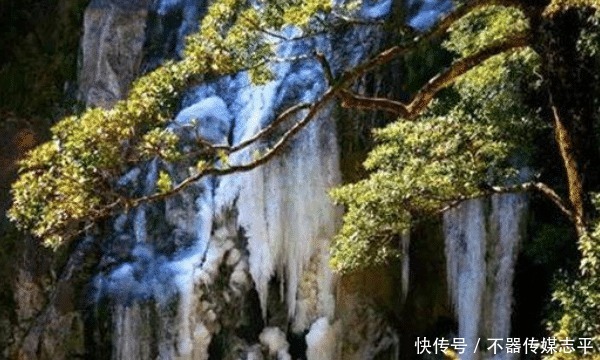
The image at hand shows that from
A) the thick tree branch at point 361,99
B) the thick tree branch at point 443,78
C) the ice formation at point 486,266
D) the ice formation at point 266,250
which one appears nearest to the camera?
the thick tree branch at point 361,99

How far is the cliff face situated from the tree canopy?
1332mm

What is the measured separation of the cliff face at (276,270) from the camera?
5.78m

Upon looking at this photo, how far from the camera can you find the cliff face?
5.78 m

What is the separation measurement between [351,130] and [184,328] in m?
1.95

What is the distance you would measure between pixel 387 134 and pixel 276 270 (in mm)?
2075

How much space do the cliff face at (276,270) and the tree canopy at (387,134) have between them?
133cm

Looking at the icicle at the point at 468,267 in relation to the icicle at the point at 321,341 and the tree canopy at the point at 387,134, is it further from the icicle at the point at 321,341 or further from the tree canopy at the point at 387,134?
the tree canopy at the point at 387,134

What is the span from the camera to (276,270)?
20.2 ft

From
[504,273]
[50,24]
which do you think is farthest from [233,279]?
[50,24]

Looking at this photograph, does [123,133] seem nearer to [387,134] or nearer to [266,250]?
[387,134]

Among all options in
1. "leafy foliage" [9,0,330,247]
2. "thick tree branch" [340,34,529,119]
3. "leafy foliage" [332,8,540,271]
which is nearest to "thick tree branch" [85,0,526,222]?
"thick tree branch" [340,34,529,119]

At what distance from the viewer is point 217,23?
3.64 meters

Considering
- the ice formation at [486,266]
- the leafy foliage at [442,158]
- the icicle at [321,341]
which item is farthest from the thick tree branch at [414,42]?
the icicle at [321,341]

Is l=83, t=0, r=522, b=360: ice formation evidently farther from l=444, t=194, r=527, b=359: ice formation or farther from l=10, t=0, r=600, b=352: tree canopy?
l=10, t=0, r=600, b=352: tree canopy
